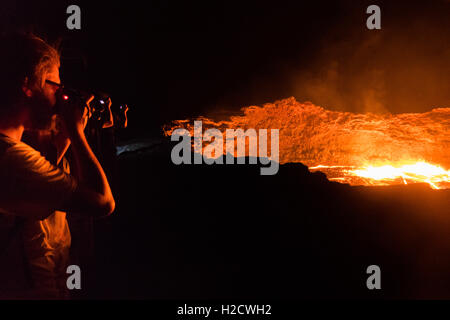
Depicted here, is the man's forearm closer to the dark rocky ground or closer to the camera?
the camera

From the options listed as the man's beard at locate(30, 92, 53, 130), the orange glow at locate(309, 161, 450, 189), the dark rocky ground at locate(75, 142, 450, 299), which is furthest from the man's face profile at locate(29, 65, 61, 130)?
the orange glow at locate(309, 161, 450, 189)

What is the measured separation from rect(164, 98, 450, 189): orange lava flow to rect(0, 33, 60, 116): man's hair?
1109 mm

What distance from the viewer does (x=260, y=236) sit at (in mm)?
2383

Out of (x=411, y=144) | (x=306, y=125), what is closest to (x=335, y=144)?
(x=306, y=125)

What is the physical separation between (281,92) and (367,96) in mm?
594

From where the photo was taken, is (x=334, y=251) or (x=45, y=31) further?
(x=334, y=251)

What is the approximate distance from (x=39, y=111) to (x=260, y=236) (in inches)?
74.2

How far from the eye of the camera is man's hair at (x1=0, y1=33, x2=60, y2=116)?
1245mm

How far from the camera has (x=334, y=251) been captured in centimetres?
233

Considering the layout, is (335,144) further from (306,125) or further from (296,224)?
(296,224)

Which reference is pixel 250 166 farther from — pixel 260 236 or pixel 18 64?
pixel 18 64

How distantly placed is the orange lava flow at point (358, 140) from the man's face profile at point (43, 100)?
3.40 ft

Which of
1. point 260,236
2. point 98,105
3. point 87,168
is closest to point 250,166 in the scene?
point 260,236

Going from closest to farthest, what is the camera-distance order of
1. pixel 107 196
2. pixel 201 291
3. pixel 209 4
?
pixel 107 196, pixel 209 4, pixel 201 291
